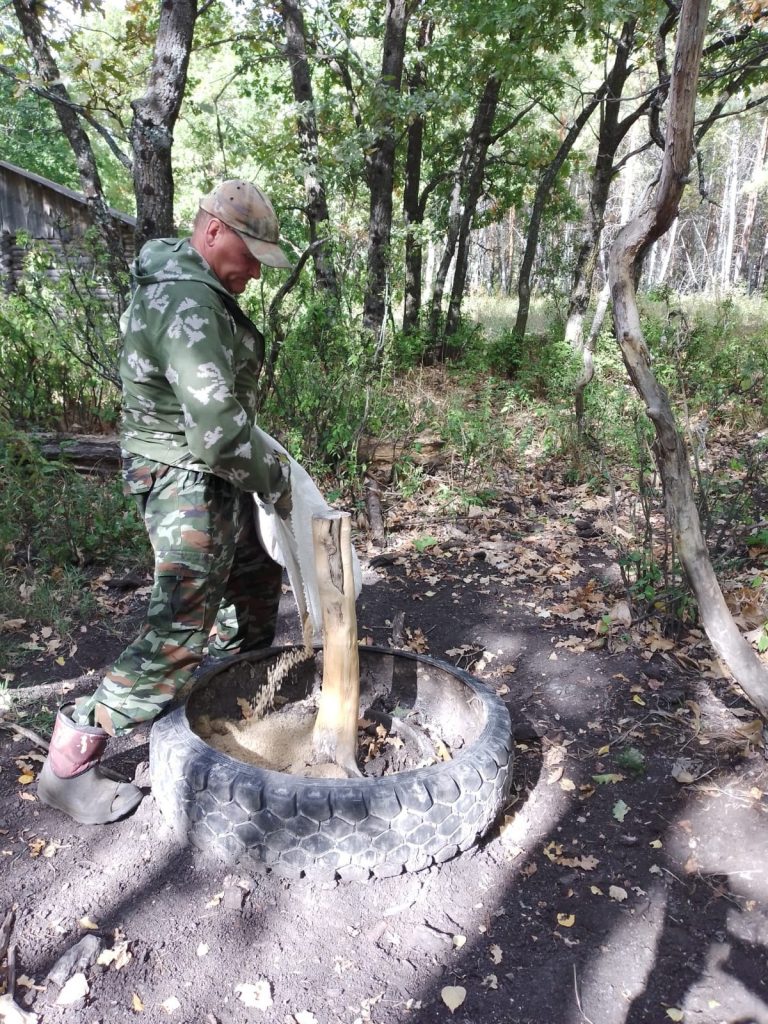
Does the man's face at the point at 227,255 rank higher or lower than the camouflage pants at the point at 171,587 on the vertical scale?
higher

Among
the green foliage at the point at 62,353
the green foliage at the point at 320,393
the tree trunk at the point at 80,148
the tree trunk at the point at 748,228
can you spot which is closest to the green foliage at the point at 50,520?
the green foliage at the point at 62,353

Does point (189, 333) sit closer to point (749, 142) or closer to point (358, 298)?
point (358, 298)

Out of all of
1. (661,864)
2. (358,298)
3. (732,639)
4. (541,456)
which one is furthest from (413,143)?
(661,864)

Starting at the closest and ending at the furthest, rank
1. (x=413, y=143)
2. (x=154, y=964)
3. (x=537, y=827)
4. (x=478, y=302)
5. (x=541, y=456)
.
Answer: (x=154, y=964), (x=537, y=827), (x=541, y=456), (x=413, y=143), (x=478, y=302)

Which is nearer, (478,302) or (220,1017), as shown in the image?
(220,1017)

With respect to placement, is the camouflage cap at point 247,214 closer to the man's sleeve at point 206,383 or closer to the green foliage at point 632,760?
the man's sleeve at point 206,383

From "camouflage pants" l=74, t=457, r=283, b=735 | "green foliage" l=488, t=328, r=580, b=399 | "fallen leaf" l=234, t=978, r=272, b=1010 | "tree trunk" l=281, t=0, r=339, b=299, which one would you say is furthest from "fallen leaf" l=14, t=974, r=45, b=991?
"green foliage" l=488, t=328, r=580, b=399

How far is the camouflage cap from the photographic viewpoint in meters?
2.40

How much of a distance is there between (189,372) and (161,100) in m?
3.34

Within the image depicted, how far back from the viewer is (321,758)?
2.84 metres

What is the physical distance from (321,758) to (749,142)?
47275 mm

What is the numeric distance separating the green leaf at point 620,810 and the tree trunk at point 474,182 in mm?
10205

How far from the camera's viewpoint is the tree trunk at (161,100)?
452 cm

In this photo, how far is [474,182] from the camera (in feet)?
39.1
